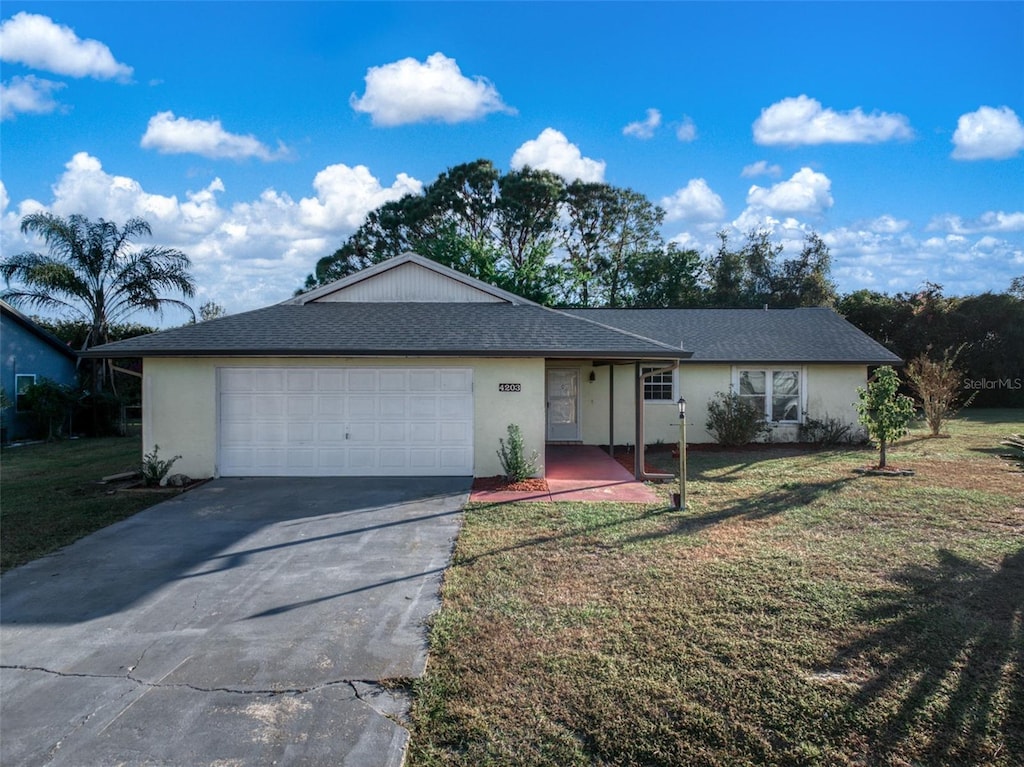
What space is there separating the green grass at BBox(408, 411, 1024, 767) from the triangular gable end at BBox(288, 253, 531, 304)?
23.4 ft

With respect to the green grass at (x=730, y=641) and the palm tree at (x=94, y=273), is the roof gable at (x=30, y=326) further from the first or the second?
the green grass at (x=730, y=641)

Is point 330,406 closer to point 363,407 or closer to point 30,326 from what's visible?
point 363,407

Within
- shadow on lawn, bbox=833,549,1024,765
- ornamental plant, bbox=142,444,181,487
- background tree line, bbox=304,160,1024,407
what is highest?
background tree line, bbox=304,160,1024,407

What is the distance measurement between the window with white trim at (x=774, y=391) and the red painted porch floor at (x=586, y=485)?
483 centimetres

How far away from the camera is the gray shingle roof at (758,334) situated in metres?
15.3

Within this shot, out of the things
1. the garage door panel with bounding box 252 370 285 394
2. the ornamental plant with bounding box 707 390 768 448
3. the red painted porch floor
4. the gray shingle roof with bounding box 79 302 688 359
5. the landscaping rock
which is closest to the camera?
the red painted porch floor

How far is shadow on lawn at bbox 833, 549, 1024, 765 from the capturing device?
10.5 feet

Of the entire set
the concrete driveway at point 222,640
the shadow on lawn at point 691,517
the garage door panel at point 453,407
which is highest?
the garage door panel at point 453,407

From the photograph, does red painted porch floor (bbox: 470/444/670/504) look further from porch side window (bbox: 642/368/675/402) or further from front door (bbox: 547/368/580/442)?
porch side window (bbox: 642/368/675/402)

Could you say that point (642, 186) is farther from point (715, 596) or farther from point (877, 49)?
point (715, 596)

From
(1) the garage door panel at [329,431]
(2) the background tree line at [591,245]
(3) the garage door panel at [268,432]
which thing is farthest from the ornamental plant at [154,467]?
(2) the background tree line at [591,245]

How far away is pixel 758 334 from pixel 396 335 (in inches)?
437

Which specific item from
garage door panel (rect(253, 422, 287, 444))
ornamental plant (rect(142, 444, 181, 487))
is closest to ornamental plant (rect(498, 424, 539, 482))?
garage door panel (rect(253, 422, 287, 444))

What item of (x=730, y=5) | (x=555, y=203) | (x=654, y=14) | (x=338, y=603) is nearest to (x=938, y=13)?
(x=730, y=5)
